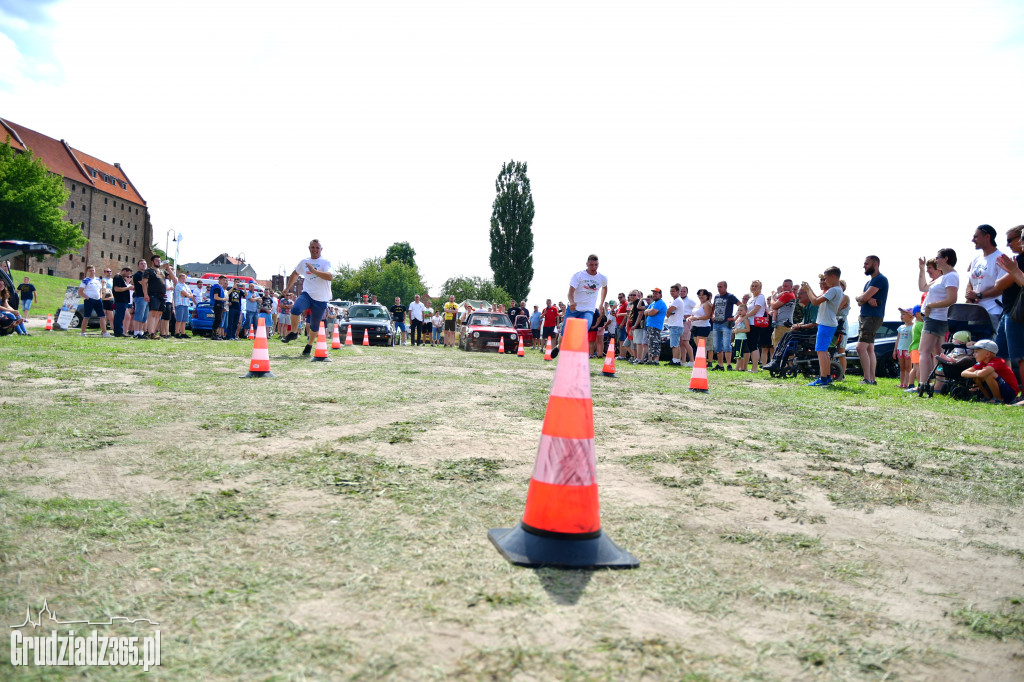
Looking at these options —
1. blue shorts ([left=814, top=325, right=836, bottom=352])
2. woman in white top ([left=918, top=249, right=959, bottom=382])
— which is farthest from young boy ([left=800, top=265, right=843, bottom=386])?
woman in white top ([left=918, top=249, right=959, bottom=382])

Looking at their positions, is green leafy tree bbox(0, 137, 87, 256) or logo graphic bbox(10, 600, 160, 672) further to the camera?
green leafy tree bbox(0, 137, 87, 256)

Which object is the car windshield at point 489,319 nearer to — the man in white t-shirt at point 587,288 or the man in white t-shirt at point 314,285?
the man in white t-shirt at point 314,285

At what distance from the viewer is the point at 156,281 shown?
14891 millimetres

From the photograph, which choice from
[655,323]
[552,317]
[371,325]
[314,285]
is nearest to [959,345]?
[655,323]

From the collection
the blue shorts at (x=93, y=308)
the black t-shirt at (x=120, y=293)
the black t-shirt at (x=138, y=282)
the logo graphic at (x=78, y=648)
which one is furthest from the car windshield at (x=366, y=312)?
the logo graphic at (x=78, y=648)

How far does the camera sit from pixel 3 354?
352 inches

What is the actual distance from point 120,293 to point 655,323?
13594 millimetres

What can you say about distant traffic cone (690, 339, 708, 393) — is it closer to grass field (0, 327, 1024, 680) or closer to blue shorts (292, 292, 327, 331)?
grass field (0, 327, 1024, 680)

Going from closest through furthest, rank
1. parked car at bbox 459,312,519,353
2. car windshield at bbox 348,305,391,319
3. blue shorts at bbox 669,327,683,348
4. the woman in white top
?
the woman in white top → blue shorts at bbox 669,327,683,348 → parked car at bbox 459,312,519,353 → car windshield at bbox 348,305,391,319

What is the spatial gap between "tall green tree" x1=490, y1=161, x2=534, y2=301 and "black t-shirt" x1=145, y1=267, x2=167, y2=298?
50.5 m

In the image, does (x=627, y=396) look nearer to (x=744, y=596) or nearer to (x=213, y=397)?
(x=213, y=397)

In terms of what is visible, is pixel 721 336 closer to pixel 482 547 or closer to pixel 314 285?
pixel 314 285

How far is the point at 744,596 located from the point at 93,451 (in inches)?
141

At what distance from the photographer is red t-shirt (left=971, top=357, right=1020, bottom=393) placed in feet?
27.7
